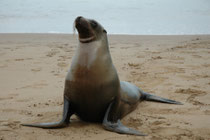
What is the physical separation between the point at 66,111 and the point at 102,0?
94.4 feet

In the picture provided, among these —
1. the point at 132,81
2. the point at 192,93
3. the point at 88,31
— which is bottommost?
the point at 132,81

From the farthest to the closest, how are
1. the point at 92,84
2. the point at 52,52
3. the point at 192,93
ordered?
the point at 52,52, the point at 192,93, the point at 92,84

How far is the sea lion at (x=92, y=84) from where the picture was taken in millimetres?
2664

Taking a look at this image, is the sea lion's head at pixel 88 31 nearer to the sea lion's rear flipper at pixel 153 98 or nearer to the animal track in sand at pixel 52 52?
the sea lion's rear flipper at pixel 153 98

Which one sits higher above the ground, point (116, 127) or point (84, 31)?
point (84, 31)

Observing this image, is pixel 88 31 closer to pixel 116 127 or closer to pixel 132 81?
pixel 116 127

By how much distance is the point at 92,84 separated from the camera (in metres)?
2.66

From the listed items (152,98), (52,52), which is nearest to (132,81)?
(152,98)

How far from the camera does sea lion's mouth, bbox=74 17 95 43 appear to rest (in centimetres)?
262

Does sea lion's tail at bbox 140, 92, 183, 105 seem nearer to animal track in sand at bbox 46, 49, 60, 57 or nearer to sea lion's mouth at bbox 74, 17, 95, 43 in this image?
sea lion's mouth at bbox 74, 17, 95, 43

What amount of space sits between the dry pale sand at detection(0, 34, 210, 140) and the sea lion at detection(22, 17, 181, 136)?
108 millimetres

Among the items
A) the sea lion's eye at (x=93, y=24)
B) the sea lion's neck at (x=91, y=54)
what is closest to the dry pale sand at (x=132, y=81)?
the sea lion's neck at (x=91, y=54)

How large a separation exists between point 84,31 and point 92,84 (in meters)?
0.46

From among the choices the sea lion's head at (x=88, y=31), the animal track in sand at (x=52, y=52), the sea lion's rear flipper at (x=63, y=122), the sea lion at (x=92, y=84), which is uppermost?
the sea lion's head at (x=88, y=31)
